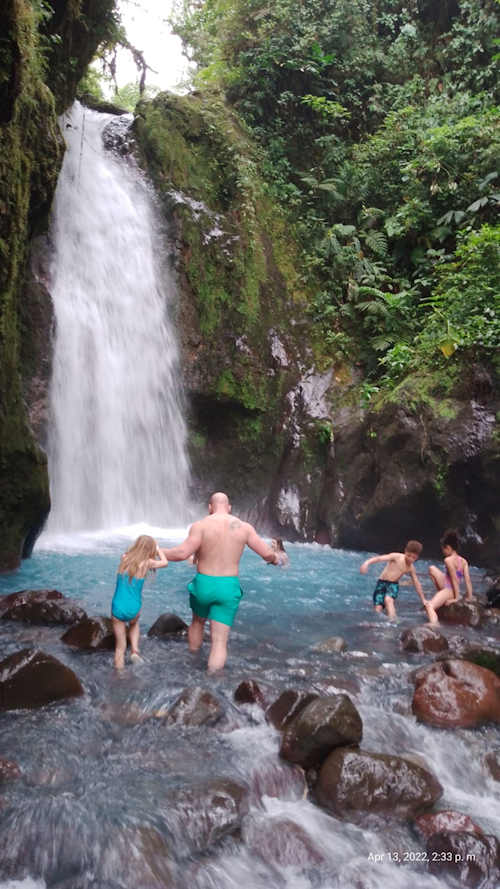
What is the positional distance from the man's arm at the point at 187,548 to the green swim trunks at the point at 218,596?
280 mm

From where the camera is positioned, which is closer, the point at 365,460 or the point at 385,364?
the point at 365,460

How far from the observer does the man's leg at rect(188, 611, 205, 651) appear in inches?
253

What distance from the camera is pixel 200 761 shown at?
4395 mm

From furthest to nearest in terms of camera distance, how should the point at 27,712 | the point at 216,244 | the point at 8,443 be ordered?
the point at 216,244 < the point at 8,443 < the point at 27,712

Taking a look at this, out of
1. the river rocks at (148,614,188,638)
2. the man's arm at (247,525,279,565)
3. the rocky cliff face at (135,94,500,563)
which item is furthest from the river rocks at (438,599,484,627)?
the rocky cliff face at (135,94,500,563)

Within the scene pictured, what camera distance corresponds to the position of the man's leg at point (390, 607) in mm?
8633

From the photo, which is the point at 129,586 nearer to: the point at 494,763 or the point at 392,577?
the point at 494,763

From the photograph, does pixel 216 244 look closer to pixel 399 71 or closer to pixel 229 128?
pixel 229 128

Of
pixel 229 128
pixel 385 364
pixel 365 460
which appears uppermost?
pixel 229 128

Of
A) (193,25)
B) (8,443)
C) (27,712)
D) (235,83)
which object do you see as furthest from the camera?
(193,25)

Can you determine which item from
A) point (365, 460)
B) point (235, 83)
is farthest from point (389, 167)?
point (365, 460)

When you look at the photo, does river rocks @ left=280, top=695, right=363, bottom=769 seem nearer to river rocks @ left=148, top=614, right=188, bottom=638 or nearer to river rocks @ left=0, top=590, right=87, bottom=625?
river rocks @ left=148, top=614, right=188, bottom=638

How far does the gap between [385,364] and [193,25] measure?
17.7 m

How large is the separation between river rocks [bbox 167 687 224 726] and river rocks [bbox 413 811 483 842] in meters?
1.68
